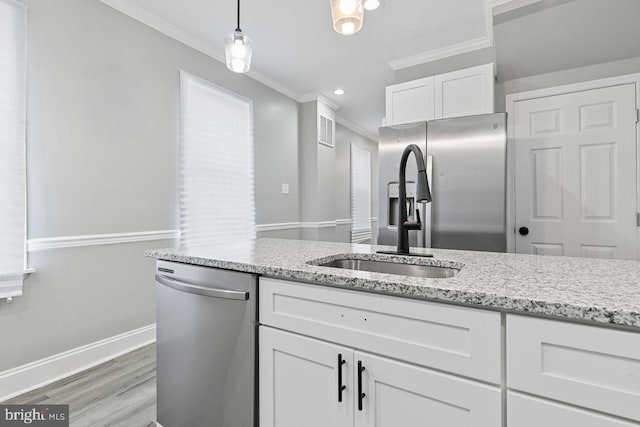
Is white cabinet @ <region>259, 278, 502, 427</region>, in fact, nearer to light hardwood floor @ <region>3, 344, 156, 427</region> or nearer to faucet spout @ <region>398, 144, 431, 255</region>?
faucet spout @ <region>398, 144, 431, 255</region>

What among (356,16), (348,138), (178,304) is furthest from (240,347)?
(348,138)

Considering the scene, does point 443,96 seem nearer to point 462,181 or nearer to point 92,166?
point 462,181

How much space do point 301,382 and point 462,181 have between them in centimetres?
222

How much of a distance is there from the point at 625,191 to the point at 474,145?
1.26 meters

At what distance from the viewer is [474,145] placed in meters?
2.67

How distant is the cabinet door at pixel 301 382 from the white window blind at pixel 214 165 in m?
2.13

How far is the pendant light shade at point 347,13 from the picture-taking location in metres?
1.36

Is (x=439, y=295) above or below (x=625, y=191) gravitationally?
below

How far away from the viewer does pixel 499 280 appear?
92cm

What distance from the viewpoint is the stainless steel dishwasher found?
3.91 feet

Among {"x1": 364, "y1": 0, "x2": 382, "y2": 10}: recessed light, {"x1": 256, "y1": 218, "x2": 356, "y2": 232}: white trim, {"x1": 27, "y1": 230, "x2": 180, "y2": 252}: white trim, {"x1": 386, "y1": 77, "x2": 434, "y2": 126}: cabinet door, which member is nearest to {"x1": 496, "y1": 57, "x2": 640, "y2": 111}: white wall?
{"x1": 386, "y1": 77, "x2": 434, "y2": 126}: cabinet door

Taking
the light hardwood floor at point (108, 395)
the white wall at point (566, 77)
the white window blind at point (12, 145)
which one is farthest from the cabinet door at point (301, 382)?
the white wall at point (566, 77)

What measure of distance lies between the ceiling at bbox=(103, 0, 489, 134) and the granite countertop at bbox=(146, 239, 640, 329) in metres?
2.15

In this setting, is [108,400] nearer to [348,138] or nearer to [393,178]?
[393,178]
